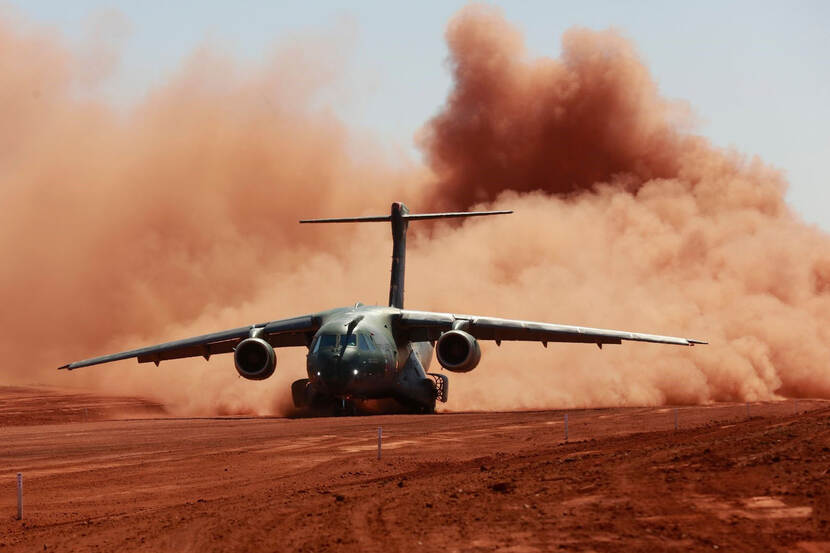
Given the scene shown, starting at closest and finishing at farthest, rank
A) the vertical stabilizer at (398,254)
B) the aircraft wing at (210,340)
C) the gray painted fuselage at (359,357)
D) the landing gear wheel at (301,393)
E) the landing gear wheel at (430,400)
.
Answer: the gray painted fuselage at (359,357) < the aircraft wing at (210,340) < the landing gear wheel at (301,393) < the landing gear wheel at (430,400) < the vertical stabilizer at (398,254)

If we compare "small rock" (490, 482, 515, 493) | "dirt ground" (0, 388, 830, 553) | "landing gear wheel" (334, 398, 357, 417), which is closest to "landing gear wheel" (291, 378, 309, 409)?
"landing gear wheel" (334, 398, 357, 417)

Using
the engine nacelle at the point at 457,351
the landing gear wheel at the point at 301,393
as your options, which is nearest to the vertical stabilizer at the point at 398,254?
the landing gear wheel at the point at 301,393

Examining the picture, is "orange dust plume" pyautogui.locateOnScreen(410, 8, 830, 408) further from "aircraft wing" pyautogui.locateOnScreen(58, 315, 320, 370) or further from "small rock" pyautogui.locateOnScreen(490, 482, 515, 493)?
"small rock" pyautogui.locateOnScreen(490, 482, 515, 493)

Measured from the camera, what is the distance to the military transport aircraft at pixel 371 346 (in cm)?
3027

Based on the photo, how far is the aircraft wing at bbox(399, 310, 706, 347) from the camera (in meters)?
32.8

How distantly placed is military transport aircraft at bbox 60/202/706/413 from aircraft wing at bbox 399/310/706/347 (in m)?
0.03

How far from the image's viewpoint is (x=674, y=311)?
43719mm

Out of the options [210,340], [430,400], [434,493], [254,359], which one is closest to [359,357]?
[254,359]

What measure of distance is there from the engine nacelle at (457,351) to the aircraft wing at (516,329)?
1031mm

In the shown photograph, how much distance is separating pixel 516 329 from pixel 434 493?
63.2ft

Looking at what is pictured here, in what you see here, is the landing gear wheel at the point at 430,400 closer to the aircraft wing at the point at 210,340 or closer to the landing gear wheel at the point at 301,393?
the landing gear wheel at the point at 301,393

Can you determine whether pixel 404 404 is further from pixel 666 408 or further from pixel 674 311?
pixel 674 311

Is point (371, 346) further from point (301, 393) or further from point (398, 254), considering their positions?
point (398, 254)

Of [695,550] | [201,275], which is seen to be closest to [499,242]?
[201,275]
